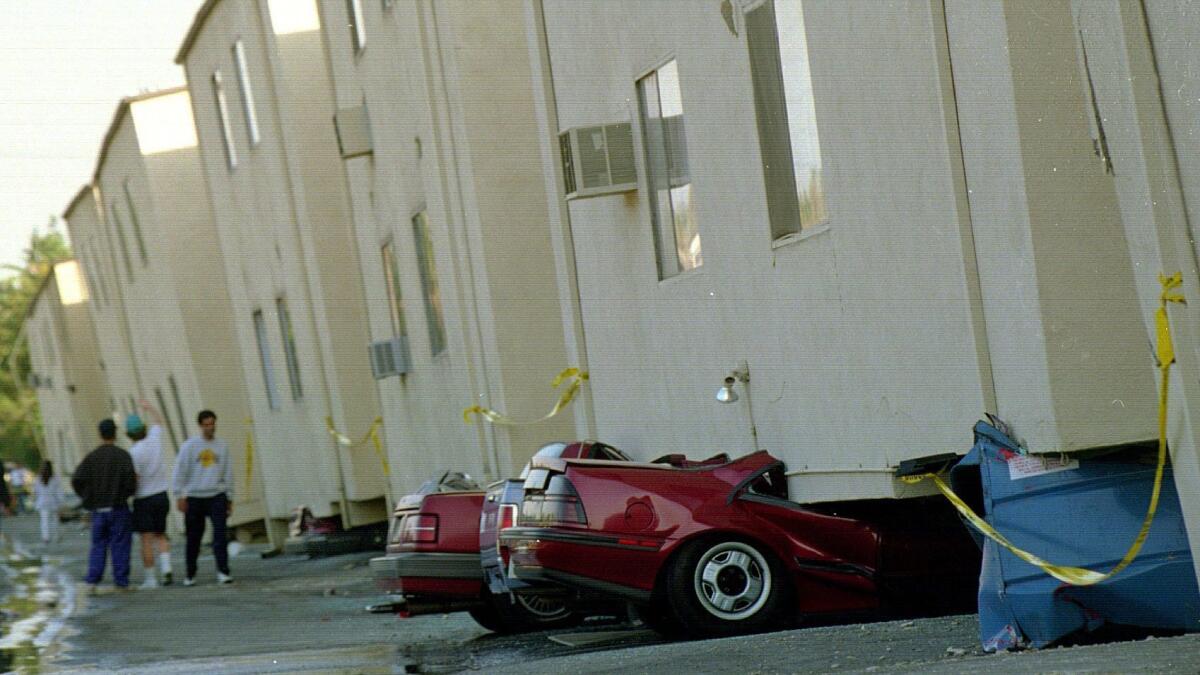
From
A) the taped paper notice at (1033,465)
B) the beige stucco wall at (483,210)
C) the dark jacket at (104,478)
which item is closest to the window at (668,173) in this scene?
the beige stucco wall at (483,210)

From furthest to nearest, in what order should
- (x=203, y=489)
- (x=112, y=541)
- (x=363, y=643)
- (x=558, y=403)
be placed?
1. (x=203, y=489)
2. (x=112, y=541)
3. (x=558, y=403)
4. (x=363, y=643)

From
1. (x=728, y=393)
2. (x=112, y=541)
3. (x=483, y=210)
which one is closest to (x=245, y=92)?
(x=112, y=541)

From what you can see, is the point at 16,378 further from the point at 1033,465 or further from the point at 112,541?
the point at 1033,465

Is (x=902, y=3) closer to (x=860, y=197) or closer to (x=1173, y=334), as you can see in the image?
(x=860, y=197)

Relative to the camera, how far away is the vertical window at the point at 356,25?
66.9 ft

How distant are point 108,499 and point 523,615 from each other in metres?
9.15

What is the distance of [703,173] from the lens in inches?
463

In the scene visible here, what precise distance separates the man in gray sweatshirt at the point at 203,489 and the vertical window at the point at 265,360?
783 centimetres

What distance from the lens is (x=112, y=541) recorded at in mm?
20406

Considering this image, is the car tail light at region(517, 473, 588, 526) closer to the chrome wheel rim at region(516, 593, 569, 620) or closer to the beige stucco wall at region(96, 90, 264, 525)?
the chrome wheel rim at region(516, 593, 569, 620)

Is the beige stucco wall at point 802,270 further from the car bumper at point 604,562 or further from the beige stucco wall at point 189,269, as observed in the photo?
the beige stucco wall at point 189,269

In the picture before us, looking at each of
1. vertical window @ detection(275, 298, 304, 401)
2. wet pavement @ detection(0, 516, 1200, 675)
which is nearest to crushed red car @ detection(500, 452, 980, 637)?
wet pavement @ detection(0, 516, 1200, 675)

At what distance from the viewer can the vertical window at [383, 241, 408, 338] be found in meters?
20.7

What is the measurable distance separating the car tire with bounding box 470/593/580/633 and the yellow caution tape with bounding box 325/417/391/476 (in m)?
10.0
